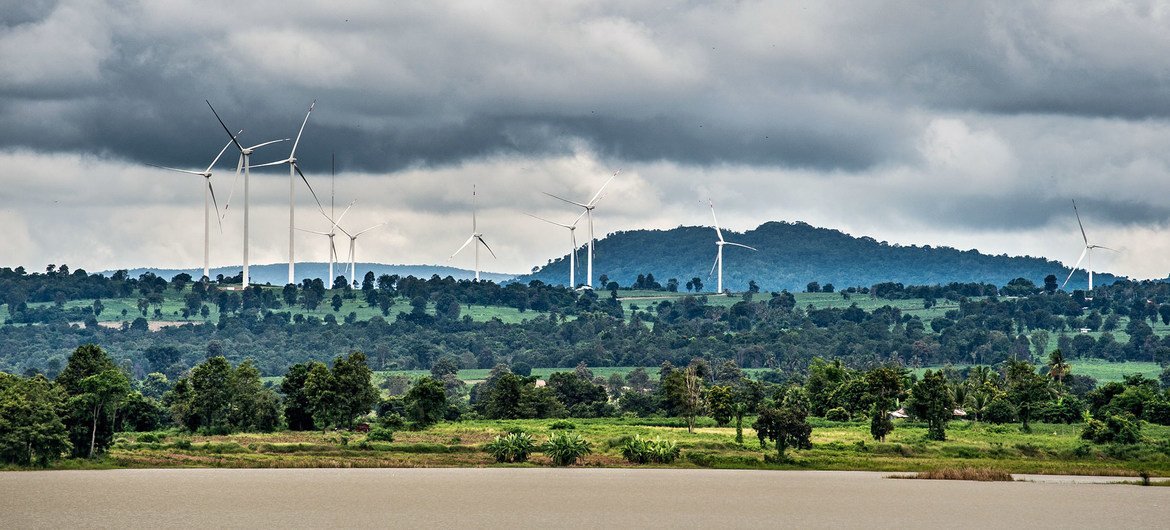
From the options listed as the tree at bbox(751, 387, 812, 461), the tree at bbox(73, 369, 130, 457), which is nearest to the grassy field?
the tree at bbox(751, 387, 812, 461)

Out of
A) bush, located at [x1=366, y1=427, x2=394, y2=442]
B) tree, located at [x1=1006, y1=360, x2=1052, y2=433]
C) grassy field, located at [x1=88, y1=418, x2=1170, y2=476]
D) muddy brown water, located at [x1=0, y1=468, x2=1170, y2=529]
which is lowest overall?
muddy brown water, located at [x1=0, y1=468, x2=1170, y2=529]

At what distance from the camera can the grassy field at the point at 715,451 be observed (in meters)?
129

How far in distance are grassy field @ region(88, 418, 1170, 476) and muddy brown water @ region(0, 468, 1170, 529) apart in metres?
6.91

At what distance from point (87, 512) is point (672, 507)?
117 feet

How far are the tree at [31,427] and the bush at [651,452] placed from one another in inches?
1842


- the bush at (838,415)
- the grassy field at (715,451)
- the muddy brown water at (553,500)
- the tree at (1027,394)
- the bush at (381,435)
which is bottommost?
the muddy brown water at (553,500)

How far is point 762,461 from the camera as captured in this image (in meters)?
131

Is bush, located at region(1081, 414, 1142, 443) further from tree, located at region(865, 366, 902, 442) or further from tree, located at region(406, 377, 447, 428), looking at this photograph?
tree, located at region(406, 377, 447, 428)

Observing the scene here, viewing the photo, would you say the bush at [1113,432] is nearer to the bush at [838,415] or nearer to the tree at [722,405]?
the bush at [838,415]

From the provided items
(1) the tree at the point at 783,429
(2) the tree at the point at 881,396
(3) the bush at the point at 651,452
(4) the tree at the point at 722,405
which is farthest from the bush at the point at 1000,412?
(3) the bush at the point at 651,452

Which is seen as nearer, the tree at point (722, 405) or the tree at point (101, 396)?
the tree at point (101, 396)

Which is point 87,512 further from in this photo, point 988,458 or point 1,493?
point 988,458

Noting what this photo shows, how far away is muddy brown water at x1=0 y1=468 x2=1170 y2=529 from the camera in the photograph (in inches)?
3511

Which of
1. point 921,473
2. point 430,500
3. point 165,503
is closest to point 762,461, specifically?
point 921,473
